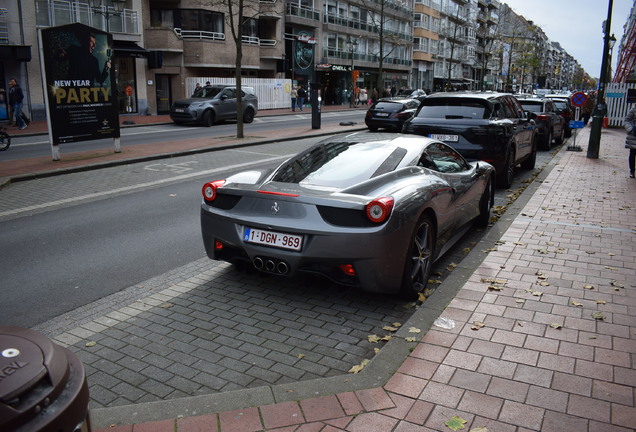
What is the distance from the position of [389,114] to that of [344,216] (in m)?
19.0

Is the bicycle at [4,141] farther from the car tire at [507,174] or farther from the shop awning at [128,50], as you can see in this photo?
the shop awning at [128,50]

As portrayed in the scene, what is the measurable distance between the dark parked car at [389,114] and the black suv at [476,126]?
11.6m

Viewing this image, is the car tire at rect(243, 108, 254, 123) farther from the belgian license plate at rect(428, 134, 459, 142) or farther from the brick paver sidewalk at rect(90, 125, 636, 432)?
the brick paver sidewalk at rect(90, 125, 636, 432)

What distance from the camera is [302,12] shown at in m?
49.3

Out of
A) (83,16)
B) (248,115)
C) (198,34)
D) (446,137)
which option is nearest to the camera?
(446,137)

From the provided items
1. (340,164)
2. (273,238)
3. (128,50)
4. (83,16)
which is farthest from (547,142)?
(83,16)

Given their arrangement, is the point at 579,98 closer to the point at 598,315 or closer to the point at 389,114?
the point at 389,114

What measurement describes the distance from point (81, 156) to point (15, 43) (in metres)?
16.0

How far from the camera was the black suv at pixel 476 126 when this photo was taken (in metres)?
9.64

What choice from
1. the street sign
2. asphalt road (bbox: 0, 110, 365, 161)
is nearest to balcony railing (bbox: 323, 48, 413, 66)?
asphalt road (bbox: 0, 110, 365, 161)

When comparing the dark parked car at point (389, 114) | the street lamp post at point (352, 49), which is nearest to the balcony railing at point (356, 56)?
the street lamp post at point (352, 49)

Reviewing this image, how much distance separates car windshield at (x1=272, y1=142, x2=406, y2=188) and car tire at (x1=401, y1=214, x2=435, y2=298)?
0.64 metres

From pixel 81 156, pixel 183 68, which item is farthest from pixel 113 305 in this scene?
pixel 183 68

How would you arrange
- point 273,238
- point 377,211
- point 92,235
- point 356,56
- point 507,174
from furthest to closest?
1. point 356,56
2. point 507,174
3. point 92,235
4. point 273,238
5. point 377,211
